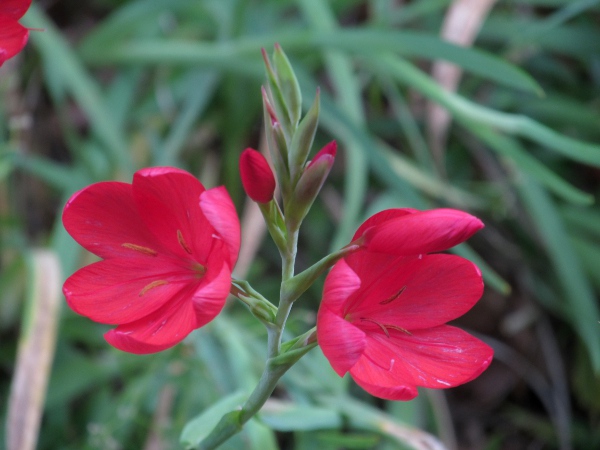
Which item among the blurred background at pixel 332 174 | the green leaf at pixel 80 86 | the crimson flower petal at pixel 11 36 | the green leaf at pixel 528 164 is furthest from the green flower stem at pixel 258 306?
the green leaf at pixel 80 86

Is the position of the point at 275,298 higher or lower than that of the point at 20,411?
lower

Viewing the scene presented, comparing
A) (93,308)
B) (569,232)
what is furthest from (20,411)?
(569,232)

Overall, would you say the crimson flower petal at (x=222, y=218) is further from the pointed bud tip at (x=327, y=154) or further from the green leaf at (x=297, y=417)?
the green leaf at (x=297, y=417)

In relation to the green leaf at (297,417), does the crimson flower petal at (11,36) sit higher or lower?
higher

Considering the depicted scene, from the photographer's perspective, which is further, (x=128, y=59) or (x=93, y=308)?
(x=128, y=59)

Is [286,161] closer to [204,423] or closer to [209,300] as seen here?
[209,300]

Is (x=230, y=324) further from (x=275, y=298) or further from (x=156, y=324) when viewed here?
(x=156, y=324)

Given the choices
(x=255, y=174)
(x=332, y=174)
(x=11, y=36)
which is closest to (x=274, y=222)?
(x=255, y=174)

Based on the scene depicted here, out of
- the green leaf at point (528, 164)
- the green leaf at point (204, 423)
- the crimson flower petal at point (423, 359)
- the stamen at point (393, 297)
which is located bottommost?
the green leaf at point (204, 423)
